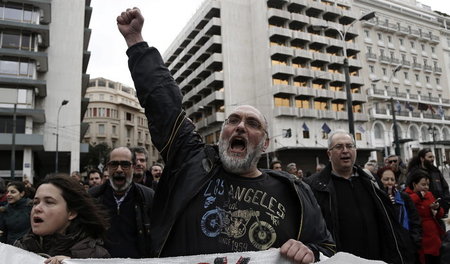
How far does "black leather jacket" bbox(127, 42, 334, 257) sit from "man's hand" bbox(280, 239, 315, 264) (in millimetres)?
270

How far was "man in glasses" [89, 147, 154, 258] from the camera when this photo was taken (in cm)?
354

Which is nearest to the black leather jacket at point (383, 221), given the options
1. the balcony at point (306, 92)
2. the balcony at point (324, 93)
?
the balcony at point (306, 92)

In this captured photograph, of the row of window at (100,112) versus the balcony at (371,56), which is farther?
the row of window at (100,112)

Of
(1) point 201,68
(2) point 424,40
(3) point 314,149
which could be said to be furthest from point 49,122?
Result: (2) point 424,40

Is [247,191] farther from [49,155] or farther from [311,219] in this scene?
[49,155]

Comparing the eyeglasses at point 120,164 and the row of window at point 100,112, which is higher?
the row of window at point 100,112

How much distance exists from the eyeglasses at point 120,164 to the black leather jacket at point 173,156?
1792mm

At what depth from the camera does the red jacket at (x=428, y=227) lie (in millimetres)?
4996

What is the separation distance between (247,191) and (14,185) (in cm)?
469

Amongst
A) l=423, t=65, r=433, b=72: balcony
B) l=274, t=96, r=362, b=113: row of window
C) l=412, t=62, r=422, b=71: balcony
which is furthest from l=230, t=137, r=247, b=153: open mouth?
l=423, t=65, r=433, b=72: balcony

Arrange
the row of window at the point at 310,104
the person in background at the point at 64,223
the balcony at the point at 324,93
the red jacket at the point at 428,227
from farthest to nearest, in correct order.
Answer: the balcony at the point at 324,93 → the row of window at the point at 310,104 → the red jacket at the point at 428,227 → the person in background at the point at 64,223

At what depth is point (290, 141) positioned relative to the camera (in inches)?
1503

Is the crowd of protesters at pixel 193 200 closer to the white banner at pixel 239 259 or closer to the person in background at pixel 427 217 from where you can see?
the white banner at pixel 239 259

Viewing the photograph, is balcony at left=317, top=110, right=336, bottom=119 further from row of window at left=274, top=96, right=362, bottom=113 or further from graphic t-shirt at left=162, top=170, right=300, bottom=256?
graphic t-shirt at left=162, top=170, right=300, bottom=256
